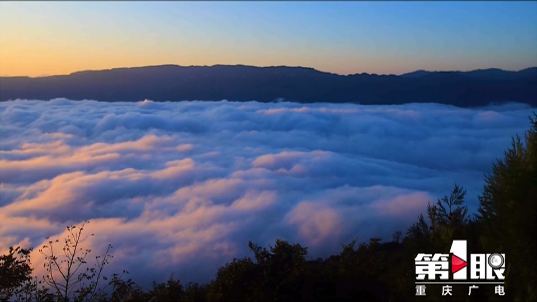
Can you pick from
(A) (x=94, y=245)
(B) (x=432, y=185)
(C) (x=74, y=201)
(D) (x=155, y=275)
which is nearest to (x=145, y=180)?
(C) (x=74, y=201)

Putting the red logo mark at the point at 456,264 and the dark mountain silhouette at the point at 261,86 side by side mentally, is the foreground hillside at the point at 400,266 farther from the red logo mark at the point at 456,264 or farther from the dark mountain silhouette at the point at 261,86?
the dark mountain silhouette at the point at 261,86

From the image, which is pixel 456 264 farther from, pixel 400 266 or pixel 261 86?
pixel 261 86

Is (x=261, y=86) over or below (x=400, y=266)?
over

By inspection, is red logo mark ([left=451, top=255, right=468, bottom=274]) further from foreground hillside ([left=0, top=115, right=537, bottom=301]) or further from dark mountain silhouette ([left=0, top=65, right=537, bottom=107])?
dark mountain silhouette ([left=0, top=65, right=537, bottom=107])

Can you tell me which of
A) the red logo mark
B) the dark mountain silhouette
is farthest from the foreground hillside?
the dark mountain silhouette

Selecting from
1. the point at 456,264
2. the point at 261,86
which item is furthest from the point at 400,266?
the point at 261,86

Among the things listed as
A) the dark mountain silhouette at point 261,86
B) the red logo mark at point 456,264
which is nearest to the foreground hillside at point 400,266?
the red logo mark at point 456,264

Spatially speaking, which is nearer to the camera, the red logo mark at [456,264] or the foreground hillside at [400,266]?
the foreground hillside at [400,266]
